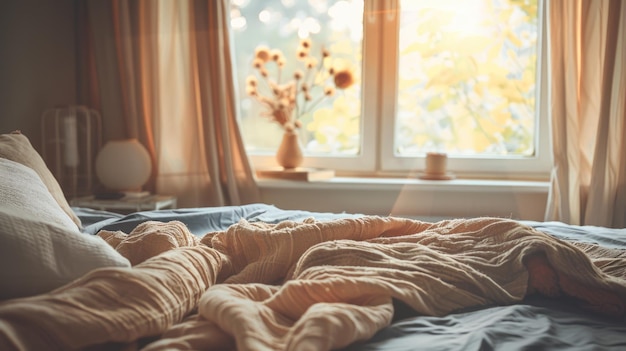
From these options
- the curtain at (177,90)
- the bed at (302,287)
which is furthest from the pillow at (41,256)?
the curtain at (177,90)

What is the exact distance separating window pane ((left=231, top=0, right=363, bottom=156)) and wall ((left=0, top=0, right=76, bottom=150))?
86 cm

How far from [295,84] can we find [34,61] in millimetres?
1262

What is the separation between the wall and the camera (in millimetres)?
2750

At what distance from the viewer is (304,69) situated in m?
3.14

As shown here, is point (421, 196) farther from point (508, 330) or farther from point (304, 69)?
point (508, 330)

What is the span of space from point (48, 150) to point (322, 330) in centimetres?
269

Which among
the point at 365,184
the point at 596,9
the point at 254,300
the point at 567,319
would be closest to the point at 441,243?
the point at 567,319

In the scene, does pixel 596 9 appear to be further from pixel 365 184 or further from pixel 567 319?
pixel 567 319

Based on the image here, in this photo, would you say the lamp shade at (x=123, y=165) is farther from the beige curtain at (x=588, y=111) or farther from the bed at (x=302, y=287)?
the beige curtain at (x=588, y=111)

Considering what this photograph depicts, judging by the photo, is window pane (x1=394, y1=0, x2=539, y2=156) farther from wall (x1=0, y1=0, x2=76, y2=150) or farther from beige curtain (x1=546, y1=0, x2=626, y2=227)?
wall (x1=0, y1=0, x2=76, y2=150)

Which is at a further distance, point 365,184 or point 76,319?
point 365,184

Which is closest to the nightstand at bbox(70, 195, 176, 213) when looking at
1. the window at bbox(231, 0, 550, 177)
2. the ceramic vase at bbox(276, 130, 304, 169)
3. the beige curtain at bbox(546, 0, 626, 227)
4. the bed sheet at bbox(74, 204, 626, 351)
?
the ceramic vase at bbox(276, 130, 304, 169)

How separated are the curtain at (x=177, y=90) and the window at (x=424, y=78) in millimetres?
342

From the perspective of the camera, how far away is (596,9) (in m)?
2.62
